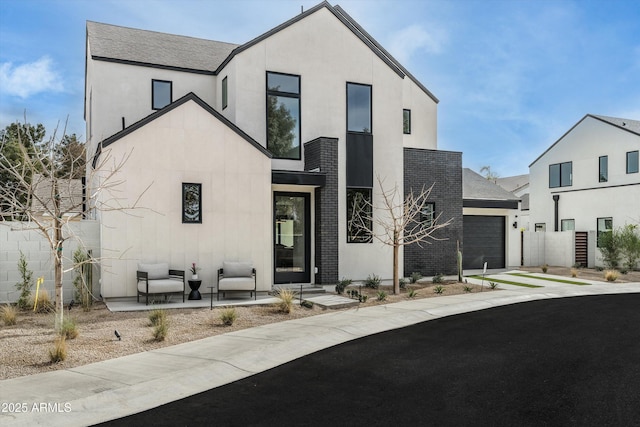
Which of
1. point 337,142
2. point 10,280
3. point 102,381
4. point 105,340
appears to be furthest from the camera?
point 337,142

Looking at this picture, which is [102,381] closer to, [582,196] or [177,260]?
[177,260]

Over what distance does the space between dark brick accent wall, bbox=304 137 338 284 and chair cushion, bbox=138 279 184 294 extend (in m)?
4.84

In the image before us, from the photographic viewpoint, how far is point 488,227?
860 inches

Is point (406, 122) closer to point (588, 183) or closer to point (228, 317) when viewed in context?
point (588, 183)

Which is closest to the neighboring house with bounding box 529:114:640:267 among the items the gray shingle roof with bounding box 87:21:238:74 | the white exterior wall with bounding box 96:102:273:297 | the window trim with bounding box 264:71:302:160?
the window trim with bounding box 264:71:302:160

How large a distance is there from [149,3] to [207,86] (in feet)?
12.9

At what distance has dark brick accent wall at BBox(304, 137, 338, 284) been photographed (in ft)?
51.7

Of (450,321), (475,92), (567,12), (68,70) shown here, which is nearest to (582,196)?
(475,92)

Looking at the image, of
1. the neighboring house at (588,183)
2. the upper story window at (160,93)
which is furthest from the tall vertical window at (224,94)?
the neighboring house at (588,183)

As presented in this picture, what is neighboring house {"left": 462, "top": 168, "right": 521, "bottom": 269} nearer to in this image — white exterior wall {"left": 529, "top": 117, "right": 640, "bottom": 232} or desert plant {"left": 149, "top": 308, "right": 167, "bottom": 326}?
white exterior wall {"left": 529, "top": 117, "right": 640, "bottom": 232}

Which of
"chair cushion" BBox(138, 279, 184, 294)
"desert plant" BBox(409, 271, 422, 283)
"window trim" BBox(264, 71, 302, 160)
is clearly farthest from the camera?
"desert plant" BBox(409, 271, 422, 283)

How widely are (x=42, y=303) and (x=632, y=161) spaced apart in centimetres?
2694

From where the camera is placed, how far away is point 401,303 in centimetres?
1286

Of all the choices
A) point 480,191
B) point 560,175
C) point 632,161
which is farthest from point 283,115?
point 560,175
